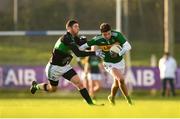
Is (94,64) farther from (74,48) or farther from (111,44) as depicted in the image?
(74,48)

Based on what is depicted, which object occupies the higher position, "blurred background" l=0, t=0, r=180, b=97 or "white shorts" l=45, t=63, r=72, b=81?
"white shorts" l=45, t=63, r=72, b=81

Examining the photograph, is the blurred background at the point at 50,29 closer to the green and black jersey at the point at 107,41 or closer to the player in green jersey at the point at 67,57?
the green and black jersey at the point at 107,41

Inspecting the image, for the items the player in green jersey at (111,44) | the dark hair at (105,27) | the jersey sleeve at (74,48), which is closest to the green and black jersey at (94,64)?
the player in green jersey at (111,44)

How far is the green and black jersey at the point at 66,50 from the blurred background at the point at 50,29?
39.9 feet

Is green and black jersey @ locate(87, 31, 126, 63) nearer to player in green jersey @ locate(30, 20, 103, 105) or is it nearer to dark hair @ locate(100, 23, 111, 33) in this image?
player in green jersey @ locate(30, 20, 103, 105)

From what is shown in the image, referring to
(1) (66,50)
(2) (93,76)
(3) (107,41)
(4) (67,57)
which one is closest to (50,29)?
(2) (93,76)

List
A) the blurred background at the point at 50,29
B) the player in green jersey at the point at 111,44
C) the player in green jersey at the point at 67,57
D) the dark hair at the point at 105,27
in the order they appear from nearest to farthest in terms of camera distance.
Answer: the player in green jersey at the point at 67,57
the dark hair at the point at 105,27
the player in green jersey at the point at 111,44
the blurred background at the point at 50,29

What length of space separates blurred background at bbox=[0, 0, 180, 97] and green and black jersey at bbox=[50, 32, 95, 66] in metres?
12.2

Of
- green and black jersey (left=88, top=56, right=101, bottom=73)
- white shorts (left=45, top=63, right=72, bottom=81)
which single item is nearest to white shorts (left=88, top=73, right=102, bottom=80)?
green and black jersey (left=88, top=56, right=101, bottom=73)

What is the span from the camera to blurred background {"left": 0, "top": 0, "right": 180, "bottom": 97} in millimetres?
31094

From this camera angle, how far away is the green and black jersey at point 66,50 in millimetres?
17891

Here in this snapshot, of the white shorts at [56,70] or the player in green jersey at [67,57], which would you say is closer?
the player in green jersey at [67,57]

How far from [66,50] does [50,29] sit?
13.2m

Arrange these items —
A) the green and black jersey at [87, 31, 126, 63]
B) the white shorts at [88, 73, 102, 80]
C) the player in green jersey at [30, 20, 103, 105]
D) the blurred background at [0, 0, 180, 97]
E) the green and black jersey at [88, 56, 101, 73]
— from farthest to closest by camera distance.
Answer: the blurred background at [0, 0, 180, 97]
the green and black jersey at [88, 56, 101, 73]
the white shorts at [88, 73, 102, 80]
the green and black jersey at [87, 31, 126, 63]
the player in green jersey at [30, 20, 103, 105]
